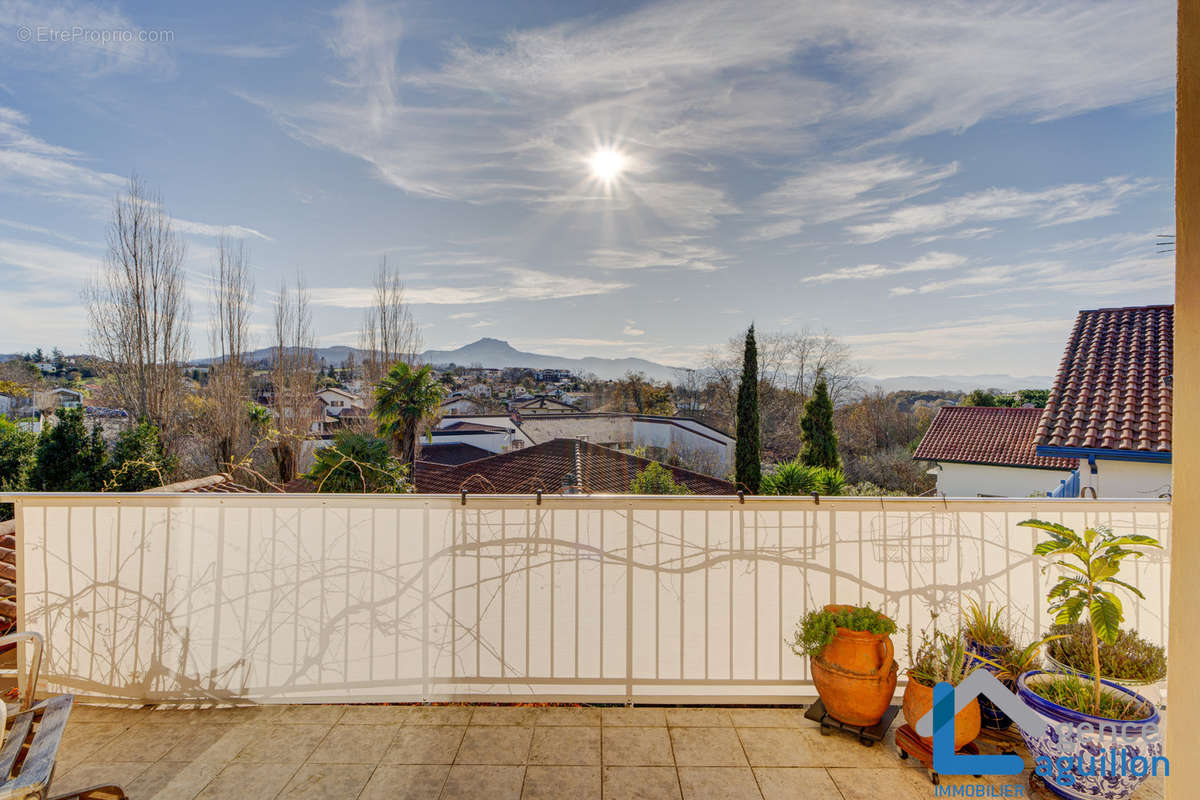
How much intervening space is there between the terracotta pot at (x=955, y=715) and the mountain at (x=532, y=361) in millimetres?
15746

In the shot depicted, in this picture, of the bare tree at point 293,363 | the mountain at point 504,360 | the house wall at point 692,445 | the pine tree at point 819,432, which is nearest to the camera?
the pine tree at point 819,432

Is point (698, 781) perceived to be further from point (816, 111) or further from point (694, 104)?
point (816, 111)

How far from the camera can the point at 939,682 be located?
1.94 meters

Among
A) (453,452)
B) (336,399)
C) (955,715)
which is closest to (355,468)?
(955,715)

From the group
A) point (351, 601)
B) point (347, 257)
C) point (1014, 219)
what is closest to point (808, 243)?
point (1014, 219)

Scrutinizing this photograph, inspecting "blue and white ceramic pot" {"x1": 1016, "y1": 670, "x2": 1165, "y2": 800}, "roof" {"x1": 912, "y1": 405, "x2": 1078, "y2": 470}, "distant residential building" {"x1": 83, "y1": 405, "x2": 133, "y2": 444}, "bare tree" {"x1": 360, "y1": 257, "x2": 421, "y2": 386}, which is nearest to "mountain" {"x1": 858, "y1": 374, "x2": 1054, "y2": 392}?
"roof" {"x1": 912, "y1": 405, "x2": 1078, "y2": 470}

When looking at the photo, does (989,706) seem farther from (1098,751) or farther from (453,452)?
(453,452)

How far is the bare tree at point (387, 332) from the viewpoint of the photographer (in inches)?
674

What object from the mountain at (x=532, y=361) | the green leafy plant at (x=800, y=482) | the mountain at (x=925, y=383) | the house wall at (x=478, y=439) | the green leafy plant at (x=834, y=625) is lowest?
the green leafy plant at (x=800, y=482)

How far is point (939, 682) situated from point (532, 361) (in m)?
17.2

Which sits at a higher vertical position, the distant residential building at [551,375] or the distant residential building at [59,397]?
the distant residential building at [551,375]

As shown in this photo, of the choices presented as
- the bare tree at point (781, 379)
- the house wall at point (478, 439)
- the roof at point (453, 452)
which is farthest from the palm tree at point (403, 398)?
the bare tree at point (781, 379)

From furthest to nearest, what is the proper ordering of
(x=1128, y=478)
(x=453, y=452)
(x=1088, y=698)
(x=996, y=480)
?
(x=453, y=452), (x=996, y=480), (x=1128, y=478), (x=1088, y=698)

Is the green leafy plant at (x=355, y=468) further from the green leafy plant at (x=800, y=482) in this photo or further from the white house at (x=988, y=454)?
the white house at (x=988, y=454)
